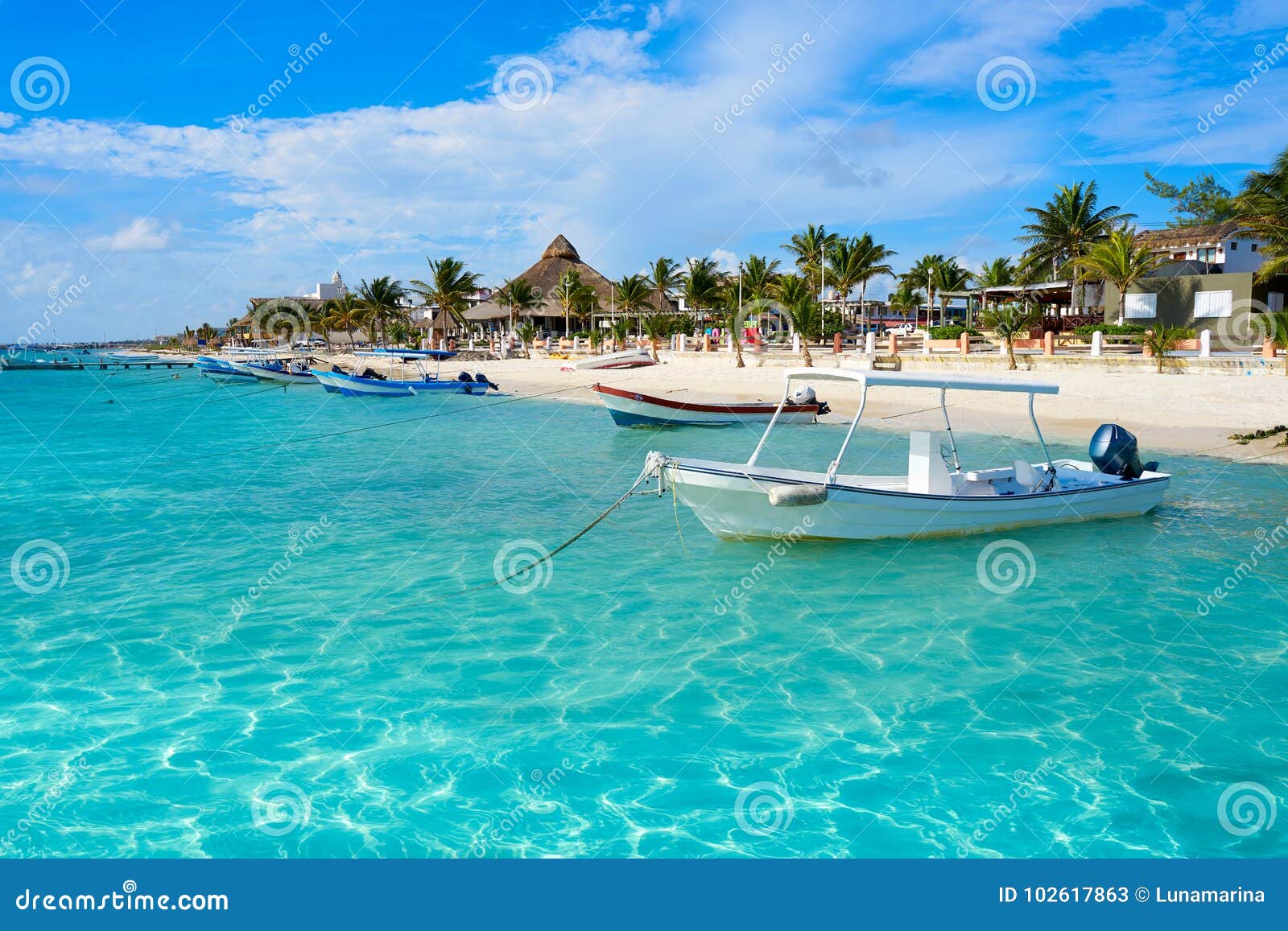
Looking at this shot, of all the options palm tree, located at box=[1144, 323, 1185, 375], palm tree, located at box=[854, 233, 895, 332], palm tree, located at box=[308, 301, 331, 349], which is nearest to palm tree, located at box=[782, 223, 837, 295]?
palm tree, located at box=[854, 233, 895, 332]

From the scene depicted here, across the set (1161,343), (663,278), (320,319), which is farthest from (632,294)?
(320,319)

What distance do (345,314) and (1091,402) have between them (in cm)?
8069

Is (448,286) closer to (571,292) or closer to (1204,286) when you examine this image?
(571,292)

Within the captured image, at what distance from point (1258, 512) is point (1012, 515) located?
18.3 ft

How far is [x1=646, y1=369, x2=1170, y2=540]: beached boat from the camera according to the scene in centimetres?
1244

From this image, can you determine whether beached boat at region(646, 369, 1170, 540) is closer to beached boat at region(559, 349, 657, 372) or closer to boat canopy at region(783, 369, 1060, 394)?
boat canopy at region(783, 369, 1060, 394)

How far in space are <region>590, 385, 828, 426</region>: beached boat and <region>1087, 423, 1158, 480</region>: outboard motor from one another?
1366 cm

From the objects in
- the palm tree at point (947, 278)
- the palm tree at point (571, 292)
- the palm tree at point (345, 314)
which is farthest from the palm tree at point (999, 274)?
the palm tree at point (345, 314)

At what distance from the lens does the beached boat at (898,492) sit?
12438 mm

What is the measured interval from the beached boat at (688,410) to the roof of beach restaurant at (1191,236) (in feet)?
91.4

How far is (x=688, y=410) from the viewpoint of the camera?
2848cm

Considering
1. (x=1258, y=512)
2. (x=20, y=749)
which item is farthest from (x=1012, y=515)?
(x=20, y=749)

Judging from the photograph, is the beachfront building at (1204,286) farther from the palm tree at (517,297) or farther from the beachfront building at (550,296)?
the palm tree at (517,297)
